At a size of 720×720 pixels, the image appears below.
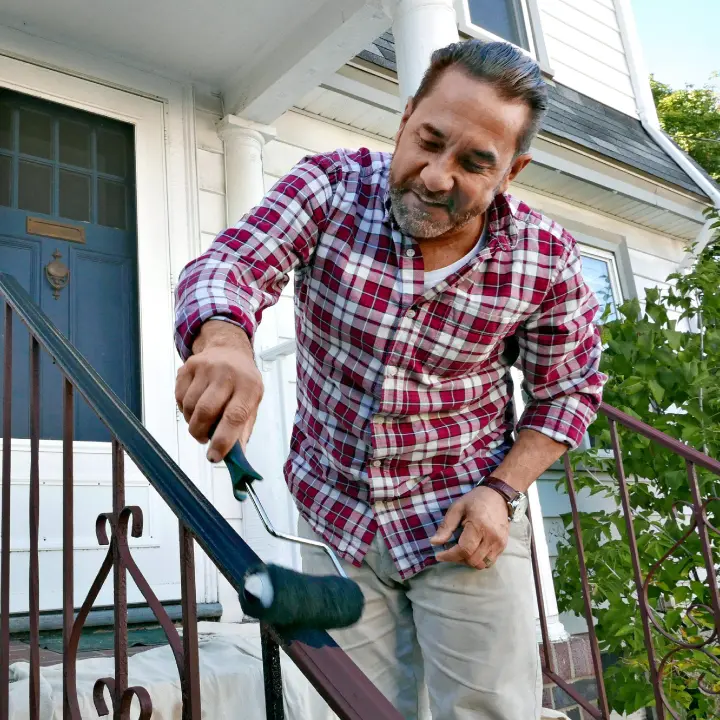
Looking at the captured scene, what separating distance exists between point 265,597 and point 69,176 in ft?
12.4

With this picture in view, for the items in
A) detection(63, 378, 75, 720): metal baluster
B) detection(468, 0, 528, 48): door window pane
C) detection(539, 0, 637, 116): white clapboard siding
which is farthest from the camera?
detection(539, 0, 637, 116): white clapboard siding

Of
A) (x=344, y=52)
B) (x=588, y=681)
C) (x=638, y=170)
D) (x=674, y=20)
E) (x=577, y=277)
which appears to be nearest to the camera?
(x=577, y=277)

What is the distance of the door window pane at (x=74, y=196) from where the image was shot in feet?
13.4

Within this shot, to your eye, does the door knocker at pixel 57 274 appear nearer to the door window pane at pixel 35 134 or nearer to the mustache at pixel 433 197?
the door window pane at pixel 35 134

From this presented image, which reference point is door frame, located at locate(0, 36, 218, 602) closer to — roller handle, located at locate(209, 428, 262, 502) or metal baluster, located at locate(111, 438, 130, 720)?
metal baluster, located at locate(111, 438, 130, 720)

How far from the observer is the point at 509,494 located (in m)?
1.57

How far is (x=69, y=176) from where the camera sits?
4129mm

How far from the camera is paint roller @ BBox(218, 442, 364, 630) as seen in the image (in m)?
0.84

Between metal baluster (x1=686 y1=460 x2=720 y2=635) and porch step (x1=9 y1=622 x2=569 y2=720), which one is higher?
metal baluster (x1=686 y1=460 x2=720 y2=635)

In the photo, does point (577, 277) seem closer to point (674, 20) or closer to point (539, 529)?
point (539, 529)

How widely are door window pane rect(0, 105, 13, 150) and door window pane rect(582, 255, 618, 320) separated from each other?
4.72 meters

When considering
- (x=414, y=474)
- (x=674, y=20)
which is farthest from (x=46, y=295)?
(x=674, y=20)

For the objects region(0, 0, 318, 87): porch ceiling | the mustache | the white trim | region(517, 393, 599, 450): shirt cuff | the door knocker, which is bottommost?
region(517, 393, 599, 450): shirt cuff

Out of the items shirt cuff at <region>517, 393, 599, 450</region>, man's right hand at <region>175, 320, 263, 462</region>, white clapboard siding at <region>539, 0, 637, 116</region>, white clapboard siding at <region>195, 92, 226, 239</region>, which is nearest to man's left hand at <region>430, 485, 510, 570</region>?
shirt cuff at <region>517, 393, 599, 450</region>
